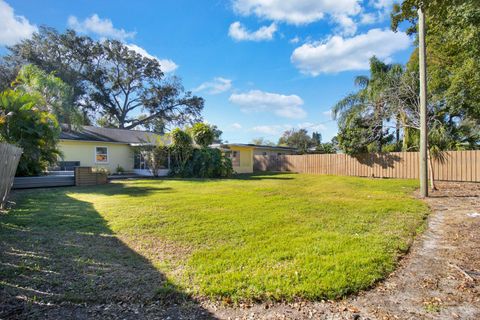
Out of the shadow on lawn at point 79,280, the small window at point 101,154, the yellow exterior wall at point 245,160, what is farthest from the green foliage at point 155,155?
the shadow on lawn at point 79,280

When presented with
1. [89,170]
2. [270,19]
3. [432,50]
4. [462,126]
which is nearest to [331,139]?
[462,126]

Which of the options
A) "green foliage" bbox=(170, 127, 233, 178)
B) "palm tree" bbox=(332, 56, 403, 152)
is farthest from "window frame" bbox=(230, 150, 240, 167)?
"palm tree" bbox=(332, 56, 403, 152)

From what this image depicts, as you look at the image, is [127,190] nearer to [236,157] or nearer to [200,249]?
[200,249]

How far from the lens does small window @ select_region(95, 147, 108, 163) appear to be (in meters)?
18.6

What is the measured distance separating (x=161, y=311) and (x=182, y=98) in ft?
113

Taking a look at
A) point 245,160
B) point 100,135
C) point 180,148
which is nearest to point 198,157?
point 180,148

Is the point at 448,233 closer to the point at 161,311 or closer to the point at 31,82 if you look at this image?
the point at 161,311

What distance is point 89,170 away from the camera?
13.3m

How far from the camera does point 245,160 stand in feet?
78.8

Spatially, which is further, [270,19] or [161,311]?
[270,19]

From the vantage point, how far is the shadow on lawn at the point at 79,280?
2.52 metres

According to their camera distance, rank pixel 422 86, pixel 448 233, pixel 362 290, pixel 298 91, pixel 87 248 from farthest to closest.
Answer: pixel 298 91 < pixel 422 86 < pixel 448 233 < pixel 87 248 < pixel 362 290

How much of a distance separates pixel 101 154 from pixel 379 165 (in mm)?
18463

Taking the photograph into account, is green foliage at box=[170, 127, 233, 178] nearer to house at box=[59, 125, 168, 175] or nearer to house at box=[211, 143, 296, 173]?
house at box=[59, 125, 168, 175]
